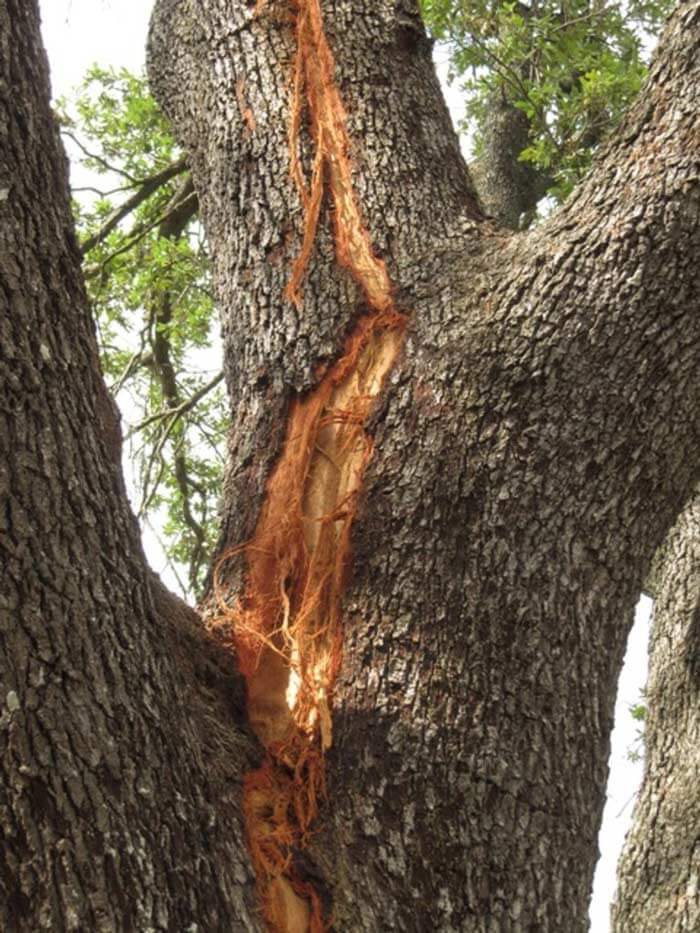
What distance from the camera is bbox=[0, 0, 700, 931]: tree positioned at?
6.31 ft

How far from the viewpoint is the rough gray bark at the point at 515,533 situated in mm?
2365

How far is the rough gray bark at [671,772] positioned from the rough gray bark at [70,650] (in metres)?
2.03

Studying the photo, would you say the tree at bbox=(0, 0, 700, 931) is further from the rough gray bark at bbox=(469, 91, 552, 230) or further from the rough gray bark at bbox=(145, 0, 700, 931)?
the rough gray bark at bbox=(469, 91, 552, 230)

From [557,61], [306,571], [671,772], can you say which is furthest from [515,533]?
[557,61]

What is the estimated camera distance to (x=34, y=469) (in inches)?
75.8

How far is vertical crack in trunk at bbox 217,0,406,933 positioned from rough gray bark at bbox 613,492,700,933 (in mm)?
1783

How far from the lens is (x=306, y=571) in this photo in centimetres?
273

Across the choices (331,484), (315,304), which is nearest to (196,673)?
(331,484)

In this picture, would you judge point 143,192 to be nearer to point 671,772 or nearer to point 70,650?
point 671,772

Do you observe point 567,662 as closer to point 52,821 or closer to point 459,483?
point 459,483

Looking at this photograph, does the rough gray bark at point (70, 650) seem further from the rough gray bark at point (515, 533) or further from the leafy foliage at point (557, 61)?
the leafy foliage at point (557, 61)

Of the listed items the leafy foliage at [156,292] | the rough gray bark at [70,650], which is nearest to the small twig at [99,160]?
the leafy foliage at [156,292]

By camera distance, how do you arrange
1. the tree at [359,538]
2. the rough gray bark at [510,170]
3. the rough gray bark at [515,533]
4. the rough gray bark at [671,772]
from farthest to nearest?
the rough gray bark at [510,170]
the rough gray bark at [671,772]
the rough gray bark at [515,533]
the tree at [359,538]

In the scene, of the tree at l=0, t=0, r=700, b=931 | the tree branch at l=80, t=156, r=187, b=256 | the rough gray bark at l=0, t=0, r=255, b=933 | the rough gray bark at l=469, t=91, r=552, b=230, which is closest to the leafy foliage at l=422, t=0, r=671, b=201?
the rough gray bark at l=469, t=91, r=552, b=230
